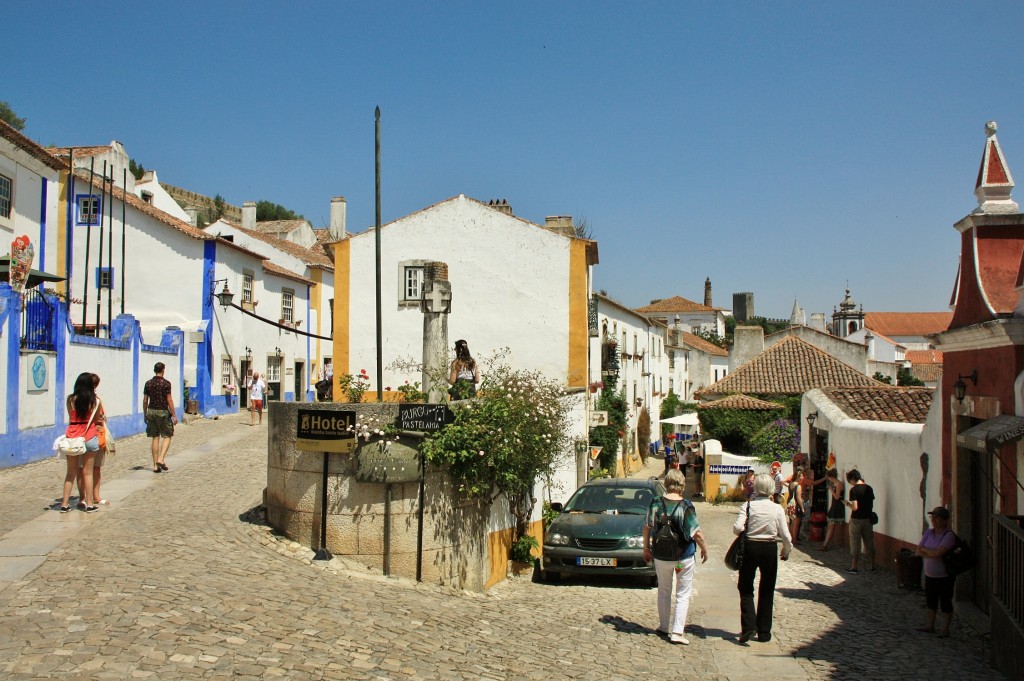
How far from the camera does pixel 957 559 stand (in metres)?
8.45

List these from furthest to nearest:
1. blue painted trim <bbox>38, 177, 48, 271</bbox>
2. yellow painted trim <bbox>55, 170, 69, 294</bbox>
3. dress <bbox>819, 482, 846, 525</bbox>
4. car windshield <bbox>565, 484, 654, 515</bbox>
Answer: yellow painted trim <bbox>55, 170, 69, 294</bbox>
blue painted trim <bbox>38, 177, 48, 271</bbox>
dress <bbox>819, 482, 846, 525</bbox>
car windshield <bbox>565, 484, 654, 515</bbox>

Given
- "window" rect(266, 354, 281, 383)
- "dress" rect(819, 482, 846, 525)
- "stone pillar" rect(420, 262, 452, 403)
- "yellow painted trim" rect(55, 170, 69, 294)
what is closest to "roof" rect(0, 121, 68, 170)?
"yellow painted trim" rect(55, 170, 69, 294)

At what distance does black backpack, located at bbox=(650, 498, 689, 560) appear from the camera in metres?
7.93

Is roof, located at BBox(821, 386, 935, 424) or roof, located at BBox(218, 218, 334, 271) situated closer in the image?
roof, located at BBox(821, 386, 935, 424)

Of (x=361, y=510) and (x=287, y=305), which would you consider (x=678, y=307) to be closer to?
(x=287, y=305)

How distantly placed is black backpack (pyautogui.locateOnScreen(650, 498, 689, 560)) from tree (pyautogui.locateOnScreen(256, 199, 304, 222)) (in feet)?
298

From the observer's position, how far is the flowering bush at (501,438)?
926cm

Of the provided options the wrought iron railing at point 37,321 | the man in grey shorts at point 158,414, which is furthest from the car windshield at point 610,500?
the wrought iron railing at point 37,321

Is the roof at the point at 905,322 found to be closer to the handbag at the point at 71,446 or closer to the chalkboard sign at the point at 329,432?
the chalkboard sign at the point at 329,432

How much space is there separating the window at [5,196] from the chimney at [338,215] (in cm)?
2571

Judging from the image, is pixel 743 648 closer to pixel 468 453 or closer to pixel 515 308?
pixel 468 453

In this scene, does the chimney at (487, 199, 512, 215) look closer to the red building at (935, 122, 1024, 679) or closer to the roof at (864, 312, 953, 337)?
the red building at (935, 122, 1024, 679)

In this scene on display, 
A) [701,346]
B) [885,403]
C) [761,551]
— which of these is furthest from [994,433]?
[701,346]

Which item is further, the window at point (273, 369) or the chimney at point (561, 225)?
the window at point (273, 369)
